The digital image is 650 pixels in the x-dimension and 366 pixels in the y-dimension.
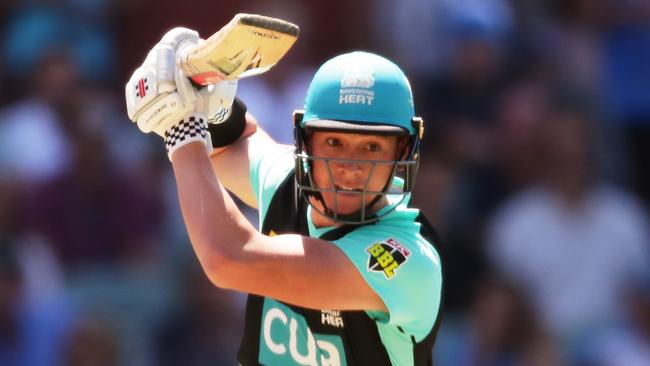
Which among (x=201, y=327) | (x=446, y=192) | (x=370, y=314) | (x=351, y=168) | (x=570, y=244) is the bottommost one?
(x=201, y=327)

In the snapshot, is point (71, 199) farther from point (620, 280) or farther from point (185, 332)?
point (620, 280)

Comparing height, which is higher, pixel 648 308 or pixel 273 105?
pixel 273 105

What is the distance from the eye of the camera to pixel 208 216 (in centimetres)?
415

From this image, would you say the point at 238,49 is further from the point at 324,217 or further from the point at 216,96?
the point at 324,217

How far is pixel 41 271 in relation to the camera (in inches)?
306

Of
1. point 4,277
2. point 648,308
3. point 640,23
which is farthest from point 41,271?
point 640,23

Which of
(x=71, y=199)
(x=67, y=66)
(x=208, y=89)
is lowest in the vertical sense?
(x=71, y=199)

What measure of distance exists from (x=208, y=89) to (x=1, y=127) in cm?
417

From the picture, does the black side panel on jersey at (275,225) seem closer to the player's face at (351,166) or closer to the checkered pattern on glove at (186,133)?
the player's face at (351,166)

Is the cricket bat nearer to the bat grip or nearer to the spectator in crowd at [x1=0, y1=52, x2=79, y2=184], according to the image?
the bat grip

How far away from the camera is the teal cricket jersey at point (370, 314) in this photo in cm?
434

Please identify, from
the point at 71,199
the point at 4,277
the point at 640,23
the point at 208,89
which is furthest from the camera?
the point at 640,23

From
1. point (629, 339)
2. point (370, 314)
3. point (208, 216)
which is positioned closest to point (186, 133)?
point (208, 216)

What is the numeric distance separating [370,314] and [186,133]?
0.84 meters
